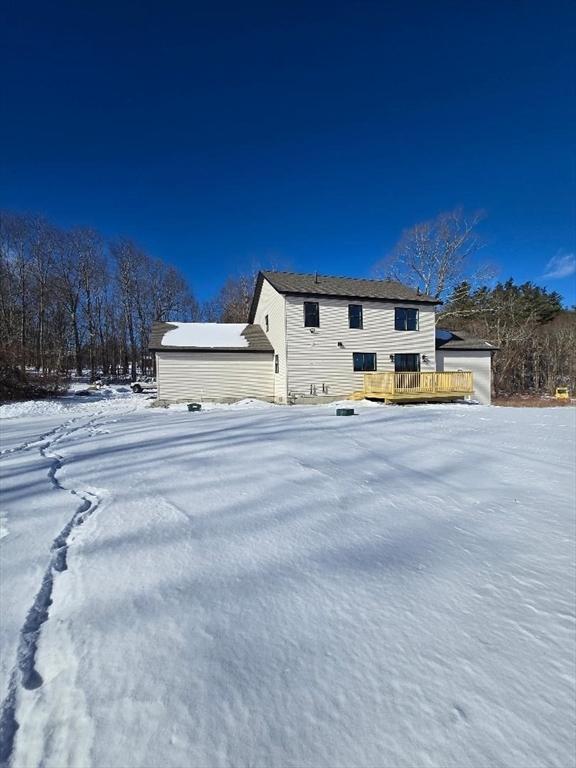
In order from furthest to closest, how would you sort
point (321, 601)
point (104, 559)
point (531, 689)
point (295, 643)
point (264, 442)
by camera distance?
point (264, 442)
point (104, 559)
point (321, 601)
point (295, 643)
point (531, 689)

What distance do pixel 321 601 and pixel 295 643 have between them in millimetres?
303

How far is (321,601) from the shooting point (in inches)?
67.9

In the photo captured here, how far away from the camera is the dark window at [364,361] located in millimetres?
16344

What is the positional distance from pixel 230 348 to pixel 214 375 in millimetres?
1443

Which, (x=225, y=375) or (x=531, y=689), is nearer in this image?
(x=531, y=689)

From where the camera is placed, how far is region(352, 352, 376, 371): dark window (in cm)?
1634

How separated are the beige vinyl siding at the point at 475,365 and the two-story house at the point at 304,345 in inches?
40.2

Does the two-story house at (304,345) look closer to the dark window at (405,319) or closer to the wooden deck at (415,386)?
the dark window at (405,319)

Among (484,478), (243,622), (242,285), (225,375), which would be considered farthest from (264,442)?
(242,285)

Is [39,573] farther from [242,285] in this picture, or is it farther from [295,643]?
[242,285]

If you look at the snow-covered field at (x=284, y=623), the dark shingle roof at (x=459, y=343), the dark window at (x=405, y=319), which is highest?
the dark window at (x=405, y=319)

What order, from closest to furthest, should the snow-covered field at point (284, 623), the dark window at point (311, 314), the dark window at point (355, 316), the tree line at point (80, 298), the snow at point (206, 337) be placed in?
the snow-covered field at point (284, 623) → the dark window at point (311, 314) → the snow at point (206, 337) → the dark window at point (355, 316) → the tree line at point (80, 298)

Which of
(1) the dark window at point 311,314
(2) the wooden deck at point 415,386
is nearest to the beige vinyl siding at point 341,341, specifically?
(1) the dark window at point 311,314

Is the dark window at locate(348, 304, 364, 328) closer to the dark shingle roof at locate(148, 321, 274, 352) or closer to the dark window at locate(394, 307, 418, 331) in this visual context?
the dark window at locate(394, 307, 418, 331)
